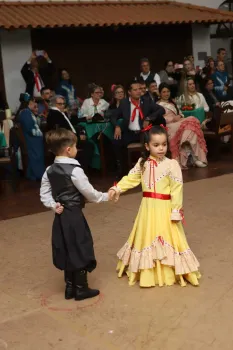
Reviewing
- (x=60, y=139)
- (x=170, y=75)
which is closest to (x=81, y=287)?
(x=60, y=139)

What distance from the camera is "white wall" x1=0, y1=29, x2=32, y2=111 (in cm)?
1090

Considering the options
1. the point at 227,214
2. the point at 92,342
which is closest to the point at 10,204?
the point at 227,214

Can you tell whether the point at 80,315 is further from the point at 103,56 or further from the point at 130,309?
the point at 103,56

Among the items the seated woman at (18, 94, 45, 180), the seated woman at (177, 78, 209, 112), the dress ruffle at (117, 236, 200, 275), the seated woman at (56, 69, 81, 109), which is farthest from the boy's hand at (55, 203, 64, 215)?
the seated woman at (56, 69, 81, 109)

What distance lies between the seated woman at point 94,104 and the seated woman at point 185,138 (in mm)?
973

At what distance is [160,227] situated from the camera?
4.36 meters

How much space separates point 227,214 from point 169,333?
2.78 metres

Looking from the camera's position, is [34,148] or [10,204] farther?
[34,148]

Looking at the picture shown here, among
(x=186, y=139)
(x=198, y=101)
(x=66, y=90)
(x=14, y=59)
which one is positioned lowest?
(x=186, y=139)

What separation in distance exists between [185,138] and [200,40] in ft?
17.5

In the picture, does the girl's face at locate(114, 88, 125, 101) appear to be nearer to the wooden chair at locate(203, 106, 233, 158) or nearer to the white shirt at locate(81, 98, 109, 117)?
the white shirt at locate(81, 98, 109, 117)

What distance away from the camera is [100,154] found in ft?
29.6

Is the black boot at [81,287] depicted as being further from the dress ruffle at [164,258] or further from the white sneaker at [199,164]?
the white sneaker at [199,164]

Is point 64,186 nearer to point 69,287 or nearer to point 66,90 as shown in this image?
point 69,287
